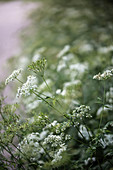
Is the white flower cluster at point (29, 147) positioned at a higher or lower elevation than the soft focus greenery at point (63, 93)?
lower

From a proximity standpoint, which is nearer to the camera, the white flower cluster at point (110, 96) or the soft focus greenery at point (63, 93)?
the soft focus greenery at point (63, 93)

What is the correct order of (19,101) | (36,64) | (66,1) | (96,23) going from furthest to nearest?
(66,1) < (96,23) < (19,101) < (36,64)

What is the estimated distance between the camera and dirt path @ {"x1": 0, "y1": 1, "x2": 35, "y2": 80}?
12.1 feet

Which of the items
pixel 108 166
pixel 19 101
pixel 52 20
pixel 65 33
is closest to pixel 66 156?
pixel 108 166

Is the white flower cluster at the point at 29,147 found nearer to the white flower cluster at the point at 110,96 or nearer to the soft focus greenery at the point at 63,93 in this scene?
the soft focus greenery at the point at 63,93

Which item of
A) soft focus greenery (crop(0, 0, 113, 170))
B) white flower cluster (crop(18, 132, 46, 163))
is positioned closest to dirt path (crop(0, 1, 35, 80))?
soft focus greenery (crop(0, 0, 113, 170))

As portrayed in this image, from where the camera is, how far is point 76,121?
110 cm

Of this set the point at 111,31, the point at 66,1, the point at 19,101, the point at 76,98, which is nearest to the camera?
the point at 19,101

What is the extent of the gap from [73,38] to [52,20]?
3.49ft

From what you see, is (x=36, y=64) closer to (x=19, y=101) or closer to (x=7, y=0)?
(x=19, y=101)

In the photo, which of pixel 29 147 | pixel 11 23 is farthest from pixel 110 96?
pixel 11 23

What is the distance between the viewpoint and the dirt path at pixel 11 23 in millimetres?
3695

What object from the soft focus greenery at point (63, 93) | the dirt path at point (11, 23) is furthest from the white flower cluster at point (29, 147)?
the dirt path at point (11, 23)

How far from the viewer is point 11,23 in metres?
4.42
